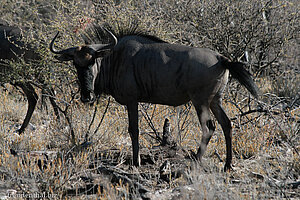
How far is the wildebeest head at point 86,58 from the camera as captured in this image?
483cm

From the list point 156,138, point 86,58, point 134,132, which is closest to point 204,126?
point 134,132

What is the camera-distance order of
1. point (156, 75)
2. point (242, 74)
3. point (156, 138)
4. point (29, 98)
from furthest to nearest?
1. point (29, 98)
2. point (156, 138)
3. point (156, 75)
4. point (242, 74)

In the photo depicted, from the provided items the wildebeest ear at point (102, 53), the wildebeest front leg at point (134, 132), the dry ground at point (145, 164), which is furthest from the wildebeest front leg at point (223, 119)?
the wildebeest ear at point (102, 53)

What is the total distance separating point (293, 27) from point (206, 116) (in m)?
3.86

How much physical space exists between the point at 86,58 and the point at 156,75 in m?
0.92

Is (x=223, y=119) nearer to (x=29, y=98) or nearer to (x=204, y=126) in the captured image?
(x=204, y=126)

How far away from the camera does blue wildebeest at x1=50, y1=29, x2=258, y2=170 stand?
4566 millimetres

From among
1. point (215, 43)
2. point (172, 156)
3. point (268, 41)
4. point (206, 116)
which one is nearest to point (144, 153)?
point (172, 156)

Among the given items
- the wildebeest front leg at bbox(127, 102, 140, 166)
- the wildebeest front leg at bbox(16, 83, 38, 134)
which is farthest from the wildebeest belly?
the wildebeest front leg at bbox(16, 83, 38, 134)

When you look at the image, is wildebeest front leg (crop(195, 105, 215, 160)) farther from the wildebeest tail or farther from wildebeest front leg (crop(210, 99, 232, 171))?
the wildebeest tail

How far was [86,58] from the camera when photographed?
4832 mm

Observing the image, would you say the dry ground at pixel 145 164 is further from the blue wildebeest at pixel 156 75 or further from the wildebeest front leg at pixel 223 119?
the blue wildebeest at pixel 156 75

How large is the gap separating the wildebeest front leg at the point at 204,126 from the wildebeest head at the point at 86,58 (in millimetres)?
1384

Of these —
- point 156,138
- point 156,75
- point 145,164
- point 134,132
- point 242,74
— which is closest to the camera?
point 242,74
